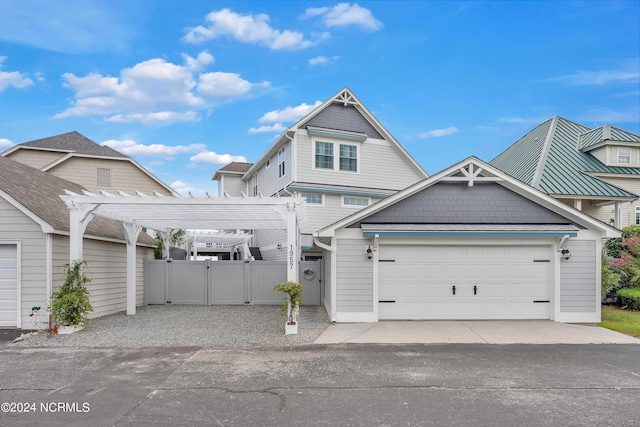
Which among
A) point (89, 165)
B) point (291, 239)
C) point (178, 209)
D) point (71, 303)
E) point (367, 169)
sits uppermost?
point (89, 165)

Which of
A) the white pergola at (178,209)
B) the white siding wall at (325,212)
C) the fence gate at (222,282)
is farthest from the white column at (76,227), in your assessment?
the white siding wall at (325,212)

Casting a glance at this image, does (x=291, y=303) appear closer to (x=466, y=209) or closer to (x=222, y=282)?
(x=466, y=209)

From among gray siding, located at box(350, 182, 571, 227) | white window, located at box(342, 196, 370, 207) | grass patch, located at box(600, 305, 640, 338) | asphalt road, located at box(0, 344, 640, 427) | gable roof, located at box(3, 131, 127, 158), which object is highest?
gable roof, located at box(3, 131, 127, 158)

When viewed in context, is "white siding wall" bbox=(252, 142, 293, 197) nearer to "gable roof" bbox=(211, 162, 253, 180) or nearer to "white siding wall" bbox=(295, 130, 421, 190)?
"white siding wall" bbox=(295, 130, 421, 190)

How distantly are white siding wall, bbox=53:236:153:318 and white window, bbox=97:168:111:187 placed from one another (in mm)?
9413

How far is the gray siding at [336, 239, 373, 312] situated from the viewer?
11.7 metres

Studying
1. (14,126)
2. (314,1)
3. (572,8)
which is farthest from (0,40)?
(572,8)

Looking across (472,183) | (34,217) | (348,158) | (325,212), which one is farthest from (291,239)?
(348,158)

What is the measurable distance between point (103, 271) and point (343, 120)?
1261 cm

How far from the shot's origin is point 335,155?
20578mm

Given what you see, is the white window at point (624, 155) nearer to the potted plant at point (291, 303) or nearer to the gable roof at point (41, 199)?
the potted plant at point (291, 303)

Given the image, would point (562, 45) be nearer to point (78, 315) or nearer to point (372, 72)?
point (372, 72)

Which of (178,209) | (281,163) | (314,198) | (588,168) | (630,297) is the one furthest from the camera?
(281,163)

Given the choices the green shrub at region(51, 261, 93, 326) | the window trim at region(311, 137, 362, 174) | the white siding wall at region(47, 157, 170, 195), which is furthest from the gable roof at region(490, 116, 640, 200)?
the white siding wall at region(47, 157, 170, 195)
